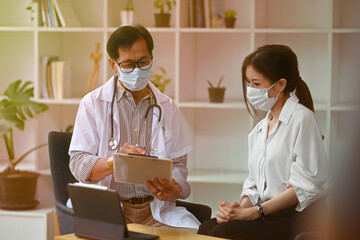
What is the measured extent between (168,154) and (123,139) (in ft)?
0.71

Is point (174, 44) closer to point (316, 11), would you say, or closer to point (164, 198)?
point (316, 11)

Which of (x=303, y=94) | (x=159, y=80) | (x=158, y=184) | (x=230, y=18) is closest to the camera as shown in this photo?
(x=158, y=184)

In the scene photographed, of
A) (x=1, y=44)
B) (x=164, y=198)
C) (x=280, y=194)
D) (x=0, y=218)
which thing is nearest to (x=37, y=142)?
(x=0, y=218)

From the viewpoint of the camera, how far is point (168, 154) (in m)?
2.54

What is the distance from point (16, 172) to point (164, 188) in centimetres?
195

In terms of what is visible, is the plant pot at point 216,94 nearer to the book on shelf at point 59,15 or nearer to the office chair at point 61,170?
the book on shelf at point 59,15

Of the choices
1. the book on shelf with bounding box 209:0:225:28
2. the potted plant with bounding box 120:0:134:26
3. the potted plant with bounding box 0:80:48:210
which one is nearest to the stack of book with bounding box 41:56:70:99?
the potted plant with bounding box 0:80:48:210

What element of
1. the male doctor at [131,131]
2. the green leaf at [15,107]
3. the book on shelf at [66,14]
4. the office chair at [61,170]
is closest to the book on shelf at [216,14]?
the book on shelf at [66,14]

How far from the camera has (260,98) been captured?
245 cm

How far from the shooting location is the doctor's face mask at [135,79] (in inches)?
97.6

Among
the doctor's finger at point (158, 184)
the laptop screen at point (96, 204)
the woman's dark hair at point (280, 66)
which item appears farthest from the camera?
the woman's dark hair at point (280, 66)

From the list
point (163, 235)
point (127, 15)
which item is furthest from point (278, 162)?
point (127, 15)

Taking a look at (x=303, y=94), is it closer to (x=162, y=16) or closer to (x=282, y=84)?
(x=282, y=84)

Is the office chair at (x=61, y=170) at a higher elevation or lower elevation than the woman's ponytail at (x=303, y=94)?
lower
